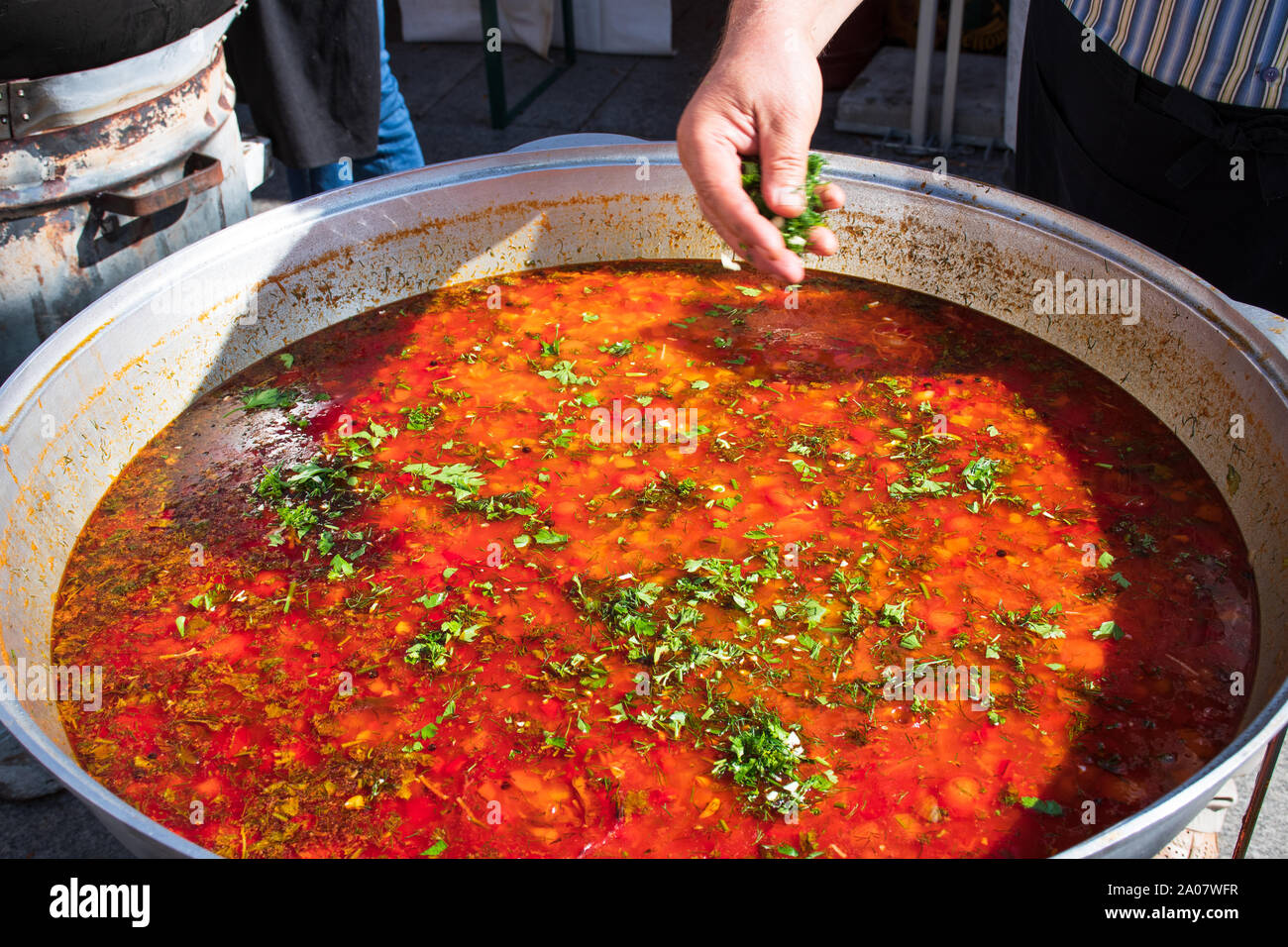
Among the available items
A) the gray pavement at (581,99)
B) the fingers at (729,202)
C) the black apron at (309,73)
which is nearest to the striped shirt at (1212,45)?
the fingers at (729,202)

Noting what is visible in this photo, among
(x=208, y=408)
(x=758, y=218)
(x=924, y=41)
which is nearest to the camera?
(x=758, y=218)

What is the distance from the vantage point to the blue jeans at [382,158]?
4.60 metres

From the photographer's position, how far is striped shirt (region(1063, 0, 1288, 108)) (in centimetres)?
256

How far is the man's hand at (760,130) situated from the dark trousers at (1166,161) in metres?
0.99

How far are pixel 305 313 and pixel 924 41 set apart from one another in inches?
179

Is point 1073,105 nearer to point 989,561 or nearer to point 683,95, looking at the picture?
point 989,561

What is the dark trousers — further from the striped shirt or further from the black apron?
the black apron

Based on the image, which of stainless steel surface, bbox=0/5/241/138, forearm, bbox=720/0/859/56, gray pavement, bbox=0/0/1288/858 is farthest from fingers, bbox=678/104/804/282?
gray pavement, bbox=0/0/1288/858

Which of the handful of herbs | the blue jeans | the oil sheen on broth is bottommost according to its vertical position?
the oil sheen on broth

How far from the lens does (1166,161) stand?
288 centimetres

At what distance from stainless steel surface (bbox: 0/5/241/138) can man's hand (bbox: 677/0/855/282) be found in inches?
54.8
